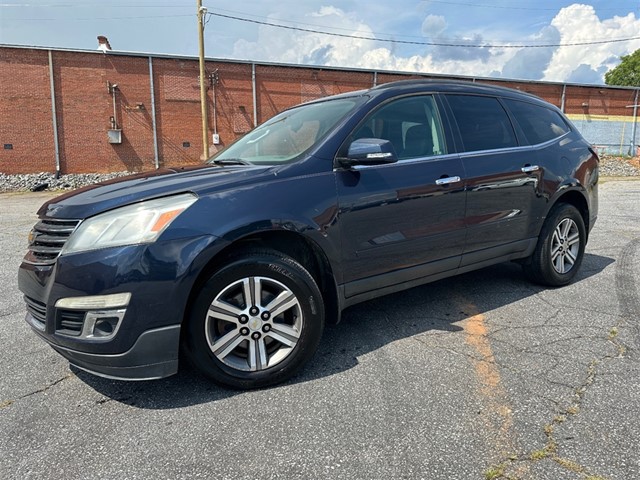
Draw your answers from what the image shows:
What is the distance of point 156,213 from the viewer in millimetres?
2492

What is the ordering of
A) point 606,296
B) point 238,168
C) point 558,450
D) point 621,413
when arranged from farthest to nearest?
point 606,296 < point 238,168 < point 621,413 < point 558,450

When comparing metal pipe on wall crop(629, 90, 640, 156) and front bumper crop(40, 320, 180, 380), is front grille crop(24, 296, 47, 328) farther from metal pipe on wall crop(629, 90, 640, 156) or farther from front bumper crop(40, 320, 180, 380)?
metal pipe on wall crop(629, 90, 640, 156)

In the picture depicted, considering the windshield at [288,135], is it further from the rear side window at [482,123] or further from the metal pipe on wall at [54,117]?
the metal pipe on wall at [54,117]

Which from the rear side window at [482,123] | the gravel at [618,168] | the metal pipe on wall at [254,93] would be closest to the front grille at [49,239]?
the rear side window at [482,123]

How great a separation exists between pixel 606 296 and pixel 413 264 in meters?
2.22

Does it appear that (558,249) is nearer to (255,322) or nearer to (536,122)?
(536,122)

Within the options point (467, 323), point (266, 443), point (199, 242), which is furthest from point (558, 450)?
point (199, 242)

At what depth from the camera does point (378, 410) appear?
2539mm

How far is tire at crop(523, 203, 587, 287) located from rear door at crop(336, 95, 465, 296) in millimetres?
1204

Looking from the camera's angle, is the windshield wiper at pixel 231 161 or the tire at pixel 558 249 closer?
the windshield wiper at pixel 231 161

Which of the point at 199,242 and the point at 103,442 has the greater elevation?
the point at 199,242

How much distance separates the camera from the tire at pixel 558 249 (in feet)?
14.7

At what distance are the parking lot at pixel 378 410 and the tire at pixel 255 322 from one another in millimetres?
142

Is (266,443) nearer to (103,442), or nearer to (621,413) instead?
(103,442)
